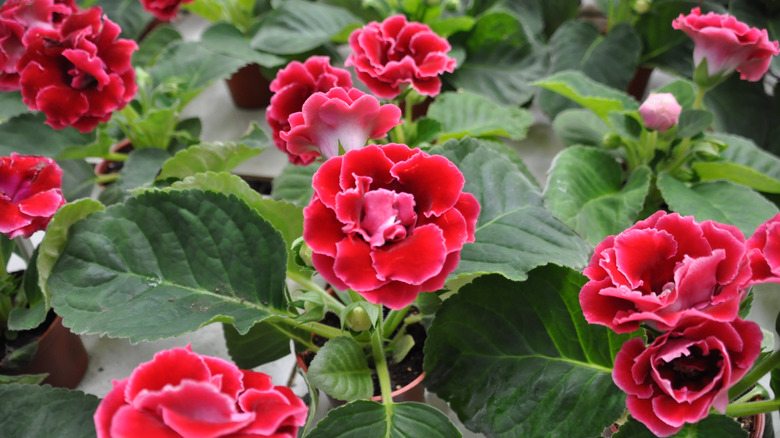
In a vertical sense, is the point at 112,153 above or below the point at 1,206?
below

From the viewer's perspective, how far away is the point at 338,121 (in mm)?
536

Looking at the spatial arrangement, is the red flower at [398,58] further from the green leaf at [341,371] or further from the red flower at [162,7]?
the red flower at [162,7]

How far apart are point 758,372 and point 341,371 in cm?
36

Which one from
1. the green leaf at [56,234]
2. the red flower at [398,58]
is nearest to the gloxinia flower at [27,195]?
the green leaf at [56,234]

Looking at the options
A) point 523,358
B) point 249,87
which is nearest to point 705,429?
point 523,358

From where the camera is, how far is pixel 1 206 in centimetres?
66

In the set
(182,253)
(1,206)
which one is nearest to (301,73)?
(182,253)

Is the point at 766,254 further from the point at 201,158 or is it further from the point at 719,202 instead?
the point at 201,158

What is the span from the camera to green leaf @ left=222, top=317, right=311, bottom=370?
0.69 m

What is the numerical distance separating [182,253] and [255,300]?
0.09 m

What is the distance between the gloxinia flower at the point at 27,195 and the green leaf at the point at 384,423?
0.36 metres

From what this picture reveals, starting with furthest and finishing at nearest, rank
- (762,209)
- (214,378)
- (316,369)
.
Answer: (762,209) < (316,369) < (214,378)

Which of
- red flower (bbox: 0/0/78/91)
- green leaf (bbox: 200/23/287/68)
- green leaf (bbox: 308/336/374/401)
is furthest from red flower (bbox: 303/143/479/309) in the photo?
green leaf (bbox: 200/23/287/68)

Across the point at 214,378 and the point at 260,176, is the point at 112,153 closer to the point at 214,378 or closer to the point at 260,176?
the point at 260,176
